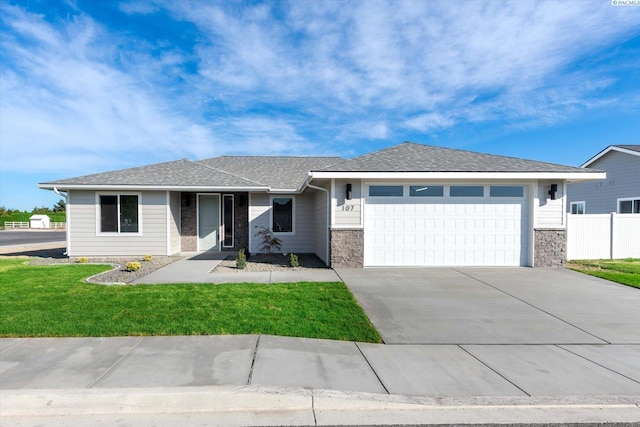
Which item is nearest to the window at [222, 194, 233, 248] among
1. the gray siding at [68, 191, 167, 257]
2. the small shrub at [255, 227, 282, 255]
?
the small shrub at [255, 227, 282, 255]

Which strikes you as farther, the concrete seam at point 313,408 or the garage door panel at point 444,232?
the garage door panel at point 444,232

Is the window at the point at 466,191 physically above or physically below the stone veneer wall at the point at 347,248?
above

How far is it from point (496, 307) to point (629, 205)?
16.5 meters

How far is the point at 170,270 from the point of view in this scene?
31.9 ft

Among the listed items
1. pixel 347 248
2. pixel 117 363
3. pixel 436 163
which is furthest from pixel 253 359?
pixel 436 163

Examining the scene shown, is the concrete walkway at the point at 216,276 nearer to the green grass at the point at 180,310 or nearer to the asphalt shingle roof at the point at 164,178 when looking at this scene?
the green grass at the point at 180,310

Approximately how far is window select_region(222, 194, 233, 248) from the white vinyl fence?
1345 centimetres

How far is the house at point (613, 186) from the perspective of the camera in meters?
16.8

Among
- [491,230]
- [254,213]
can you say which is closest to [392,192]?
[491,230]

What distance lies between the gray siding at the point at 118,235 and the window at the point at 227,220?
8.09ft

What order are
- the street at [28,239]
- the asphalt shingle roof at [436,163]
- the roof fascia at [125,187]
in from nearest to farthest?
the asphalt shingle roof at [436,163] → the roof fascia at [125,187] → the street at [28,239]

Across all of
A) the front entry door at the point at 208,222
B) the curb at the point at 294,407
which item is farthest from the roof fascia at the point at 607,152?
the front entry door at the point at 208,222

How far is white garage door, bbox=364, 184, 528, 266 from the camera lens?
10.3 meters

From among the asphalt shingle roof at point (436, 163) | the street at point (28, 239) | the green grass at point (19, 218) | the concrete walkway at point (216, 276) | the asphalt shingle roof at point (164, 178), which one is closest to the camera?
the concrete walkway at point (216, 276)
